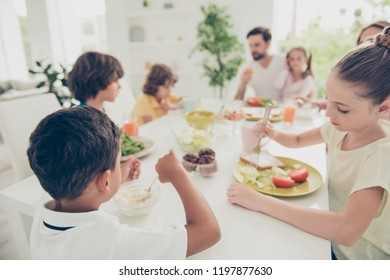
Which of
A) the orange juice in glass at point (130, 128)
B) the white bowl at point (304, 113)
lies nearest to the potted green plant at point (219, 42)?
the white bowl at point (304, 113)

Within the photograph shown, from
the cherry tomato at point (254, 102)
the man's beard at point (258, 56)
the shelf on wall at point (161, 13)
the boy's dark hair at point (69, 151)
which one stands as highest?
the shelf on wall at point (161, 13)

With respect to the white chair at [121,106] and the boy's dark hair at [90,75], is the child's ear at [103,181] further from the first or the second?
the white chair at [121,106]

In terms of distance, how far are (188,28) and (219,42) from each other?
745mm

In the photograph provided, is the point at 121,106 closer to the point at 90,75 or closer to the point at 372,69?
the point at 90,75

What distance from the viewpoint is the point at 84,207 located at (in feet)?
2.10

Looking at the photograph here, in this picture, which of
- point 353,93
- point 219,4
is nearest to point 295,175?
point 353,93

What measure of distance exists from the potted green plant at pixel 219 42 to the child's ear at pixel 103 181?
2913 mm

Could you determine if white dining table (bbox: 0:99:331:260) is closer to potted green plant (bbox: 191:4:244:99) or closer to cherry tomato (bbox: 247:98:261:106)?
cherry tomato (bbox: 247:98:261:106)

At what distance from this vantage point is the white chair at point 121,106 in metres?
2.08

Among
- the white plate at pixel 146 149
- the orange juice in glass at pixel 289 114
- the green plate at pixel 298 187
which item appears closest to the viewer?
the green plate at pixel 298 187

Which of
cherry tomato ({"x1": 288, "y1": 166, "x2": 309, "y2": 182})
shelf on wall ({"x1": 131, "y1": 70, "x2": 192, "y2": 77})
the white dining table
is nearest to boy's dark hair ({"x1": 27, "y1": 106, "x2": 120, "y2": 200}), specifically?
the white dining table

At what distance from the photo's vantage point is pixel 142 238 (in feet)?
1.86

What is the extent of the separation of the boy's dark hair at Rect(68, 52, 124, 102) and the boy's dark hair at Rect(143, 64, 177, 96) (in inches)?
20.2
